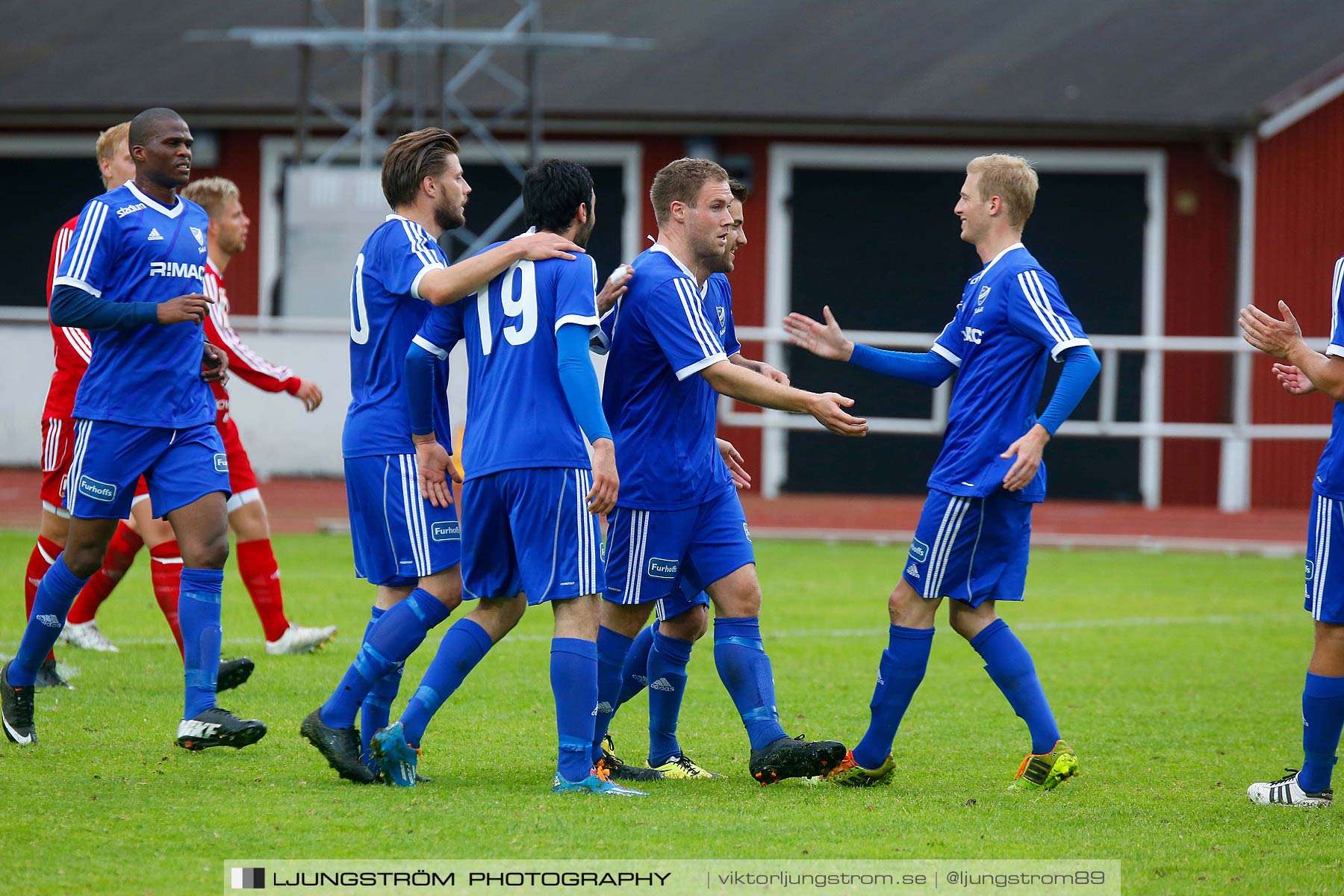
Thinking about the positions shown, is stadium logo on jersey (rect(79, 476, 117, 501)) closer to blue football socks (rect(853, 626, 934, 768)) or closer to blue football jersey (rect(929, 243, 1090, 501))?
blue football socks (rect(853, 626, 934, 768))

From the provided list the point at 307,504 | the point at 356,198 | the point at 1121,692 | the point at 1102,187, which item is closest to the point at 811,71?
the point at 1102,187

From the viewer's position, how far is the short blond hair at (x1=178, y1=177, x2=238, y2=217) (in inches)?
312

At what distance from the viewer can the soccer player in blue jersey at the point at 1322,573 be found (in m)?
5.25

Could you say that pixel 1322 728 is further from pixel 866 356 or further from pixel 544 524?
pixel 544 524

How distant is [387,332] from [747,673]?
166 centimetres

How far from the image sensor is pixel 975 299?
226 inches

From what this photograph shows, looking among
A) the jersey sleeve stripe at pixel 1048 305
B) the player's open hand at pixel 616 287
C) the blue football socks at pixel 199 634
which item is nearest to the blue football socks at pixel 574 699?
the player's open hand at pixel 616 287

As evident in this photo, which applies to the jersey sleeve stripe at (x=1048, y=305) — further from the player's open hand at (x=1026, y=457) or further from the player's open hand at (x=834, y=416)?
the player's open hand at (x=834, y=416)

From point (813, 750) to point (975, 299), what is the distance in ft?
5.35

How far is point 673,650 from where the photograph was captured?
19.5 ft

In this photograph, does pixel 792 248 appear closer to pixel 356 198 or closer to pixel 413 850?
pixel 356 198

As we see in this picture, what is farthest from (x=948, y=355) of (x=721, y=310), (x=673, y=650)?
(x=673, y=650)

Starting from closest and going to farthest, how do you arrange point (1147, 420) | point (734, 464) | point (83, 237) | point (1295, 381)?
point (1295, 381) → point (83, 237) → point (734, 464) → point (1147, 420)

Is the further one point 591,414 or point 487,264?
point 487,264
